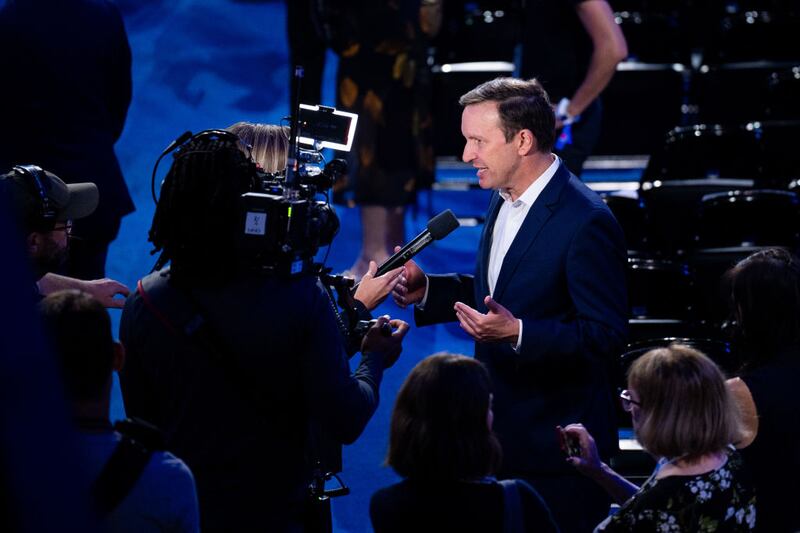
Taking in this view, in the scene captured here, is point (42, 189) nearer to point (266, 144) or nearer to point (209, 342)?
point (266, 144)

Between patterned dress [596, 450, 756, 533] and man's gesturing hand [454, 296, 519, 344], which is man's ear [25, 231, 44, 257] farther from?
patterned dress [596, 450, 756, 533]

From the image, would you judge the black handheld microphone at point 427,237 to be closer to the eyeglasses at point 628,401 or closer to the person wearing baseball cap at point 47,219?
the eyeglasses at point 628,401

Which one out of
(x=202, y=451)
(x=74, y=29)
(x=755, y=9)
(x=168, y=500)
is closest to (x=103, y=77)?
(x=74, y=29)

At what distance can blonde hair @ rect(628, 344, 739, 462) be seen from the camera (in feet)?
8.00

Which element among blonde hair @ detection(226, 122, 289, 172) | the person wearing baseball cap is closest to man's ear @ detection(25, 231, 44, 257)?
the person wearing baseball cap

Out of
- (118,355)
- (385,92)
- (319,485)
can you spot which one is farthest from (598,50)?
(118,355)

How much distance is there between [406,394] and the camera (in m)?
2.24

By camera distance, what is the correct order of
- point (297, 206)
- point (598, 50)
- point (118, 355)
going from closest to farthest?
point (118, 355) < point (297, 206) < point (598, 50)

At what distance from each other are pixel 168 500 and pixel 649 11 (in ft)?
26.9

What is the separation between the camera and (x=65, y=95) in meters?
4.27

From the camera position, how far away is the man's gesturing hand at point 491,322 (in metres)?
2.77

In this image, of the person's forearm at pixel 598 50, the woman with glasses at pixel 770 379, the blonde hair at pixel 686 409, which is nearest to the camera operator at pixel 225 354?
the blonde hair at pixel 686 409

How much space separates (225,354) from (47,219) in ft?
3.57

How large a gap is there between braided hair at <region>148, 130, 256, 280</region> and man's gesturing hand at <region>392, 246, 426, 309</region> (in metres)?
0.95
